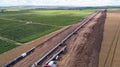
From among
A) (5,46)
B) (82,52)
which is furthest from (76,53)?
(5,46)

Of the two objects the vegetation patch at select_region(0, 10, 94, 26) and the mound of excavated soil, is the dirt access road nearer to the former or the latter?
the mound of excavated soil

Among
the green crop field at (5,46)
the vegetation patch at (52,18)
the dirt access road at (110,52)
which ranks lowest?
the vegetation patch at (52,18)

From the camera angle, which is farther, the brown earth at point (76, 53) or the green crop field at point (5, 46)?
the green crop field at point (5, 46)

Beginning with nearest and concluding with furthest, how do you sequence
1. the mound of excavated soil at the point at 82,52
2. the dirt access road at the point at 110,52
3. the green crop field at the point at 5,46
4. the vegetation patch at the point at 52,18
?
the mound of excavated soil at the point at 82,52 → the dirt access road at the point at 110,52 → the green crop field at the point at 5,46 → the vegetation patch at the point at 52,18

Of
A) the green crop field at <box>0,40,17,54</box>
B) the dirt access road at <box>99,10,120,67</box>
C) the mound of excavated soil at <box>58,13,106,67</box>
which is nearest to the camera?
the mound of excavated soil at <box>58,13,106,67</box>

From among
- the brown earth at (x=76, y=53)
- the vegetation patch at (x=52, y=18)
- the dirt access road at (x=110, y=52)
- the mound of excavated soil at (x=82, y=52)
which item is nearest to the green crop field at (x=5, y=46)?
the brown earth at (x=76, y=53)

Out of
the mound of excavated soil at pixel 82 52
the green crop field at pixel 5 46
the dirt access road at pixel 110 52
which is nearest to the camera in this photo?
the mound of excavated soil at pixel 82 52

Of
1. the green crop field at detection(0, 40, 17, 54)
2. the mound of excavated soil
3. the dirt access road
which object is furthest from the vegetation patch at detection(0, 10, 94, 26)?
the green crop field at detection(0, 40, 17, 54)

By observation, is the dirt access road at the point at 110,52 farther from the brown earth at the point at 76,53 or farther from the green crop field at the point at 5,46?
the green crop field at the point at 5,46

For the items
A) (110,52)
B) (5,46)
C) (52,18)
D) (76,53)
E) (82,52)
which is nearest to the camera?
(76,53)

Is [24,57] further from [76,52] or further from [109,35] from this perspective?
[109,35]

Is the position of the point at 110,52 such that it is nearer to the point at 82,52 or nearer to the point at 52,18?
the point at 82,52
